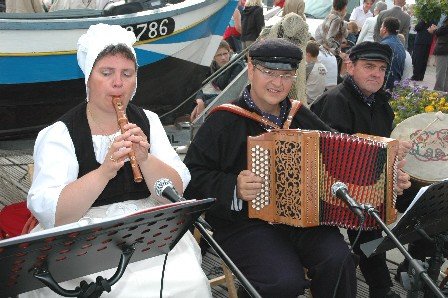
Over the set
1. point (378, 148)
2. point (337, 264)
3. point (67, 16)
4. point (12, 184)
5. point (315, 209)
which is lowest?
point (12, 184)

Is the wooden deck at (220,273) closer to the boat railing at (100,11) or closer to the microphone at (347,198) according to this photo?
the microphone at (347,198)

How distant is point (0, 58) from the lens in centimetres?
549

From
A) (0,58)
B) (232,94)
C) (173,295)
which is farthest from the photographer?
(232,94)

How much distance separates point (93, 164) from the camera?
2.70 meters

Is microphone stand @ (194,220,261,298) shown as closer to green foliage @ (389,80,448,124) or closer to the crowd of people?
the crowd of people

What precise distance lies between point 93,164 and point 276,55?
3.49ft

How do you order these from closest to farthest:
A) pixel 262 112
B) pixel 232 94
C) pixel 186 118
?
pixel 262 112 < pixel 232 94 < pixel 186 118

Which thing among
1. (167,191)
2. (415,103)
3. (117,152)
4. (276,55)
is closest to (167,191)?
(167,191)

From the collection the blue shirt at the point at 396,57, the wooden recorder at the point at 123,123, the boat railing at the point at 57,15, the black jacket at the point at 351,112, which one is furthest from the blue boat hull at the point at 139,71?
the wooden recorder at the point at 123,123

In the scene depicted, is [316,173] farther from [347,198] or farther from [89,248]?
[89,248]

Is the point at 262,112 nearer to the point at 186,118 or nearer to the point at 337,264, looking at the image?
the point at 337,264

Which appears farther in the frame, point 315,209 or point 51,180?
point 315,209

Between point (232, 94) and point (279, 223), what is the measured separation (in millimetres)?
2988

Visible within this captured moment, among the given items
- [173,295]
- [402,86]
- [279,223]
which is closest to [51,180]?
[173,295]
